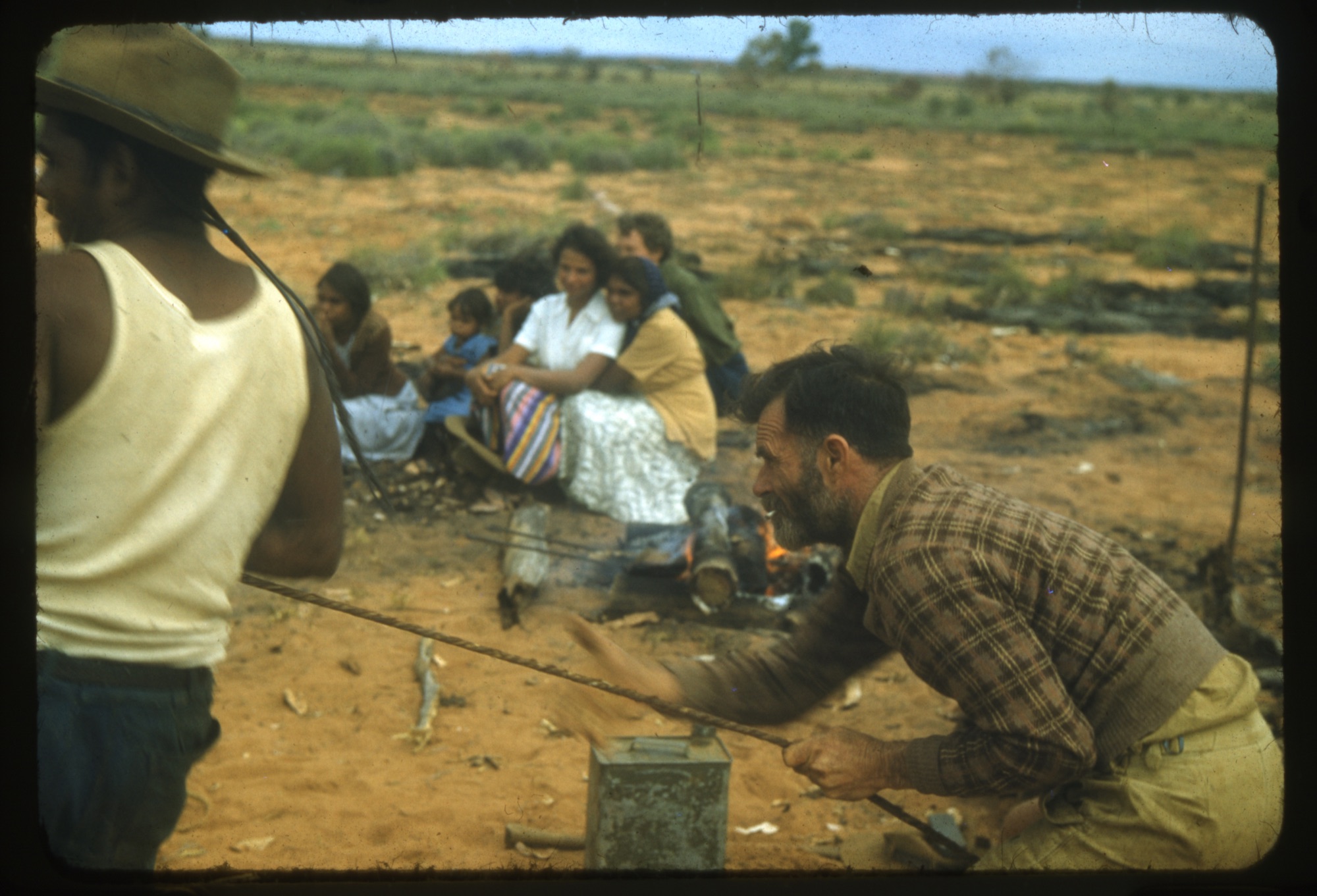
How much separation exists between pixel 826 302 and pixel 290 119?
16.7 m

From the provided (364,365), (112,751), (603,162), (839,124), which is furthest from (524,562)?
(839,124)

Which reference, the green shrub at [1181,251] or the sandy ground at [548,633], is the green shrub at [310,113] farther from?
the green shrub at [1181,251]

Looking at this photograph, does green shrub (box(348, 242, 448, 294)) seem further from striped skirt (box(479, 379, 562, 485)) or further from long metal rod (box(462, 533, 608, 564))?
long metal rod (box(462, 533, 608, 564))

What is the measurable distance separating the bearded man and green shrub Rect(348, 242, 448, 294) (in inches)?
389

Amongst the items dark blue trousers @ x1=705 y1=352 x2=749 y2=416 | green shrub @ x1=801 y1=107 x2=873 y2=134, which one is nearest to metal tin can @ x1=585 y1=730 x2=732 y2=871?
dark blue trousers @ x1=705 y1=352 x2=749 y2=416

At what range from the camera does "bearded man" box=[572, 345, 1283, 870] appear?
2.18 metres

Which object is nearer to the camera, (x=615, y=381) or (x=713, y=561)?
(x=713, y=561)

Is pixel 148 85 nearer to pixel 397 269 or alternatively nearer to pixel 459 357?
pixel 459 357

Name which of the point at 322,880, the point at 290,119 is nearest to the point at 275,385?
the point at 322,880

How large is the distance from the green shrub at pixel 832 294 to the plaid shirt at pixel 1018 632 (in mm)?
10709

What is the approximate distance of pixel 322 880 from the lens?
7.00ft

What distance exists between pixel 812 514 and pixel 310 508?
3.87ft

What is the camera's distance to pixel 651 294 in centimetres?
650

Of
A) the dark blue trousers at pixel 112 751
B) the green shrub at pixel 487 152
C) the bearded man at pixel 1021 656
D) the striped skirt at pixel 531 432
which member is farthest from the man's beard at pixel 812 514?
the green shrub at pixel 487 152
